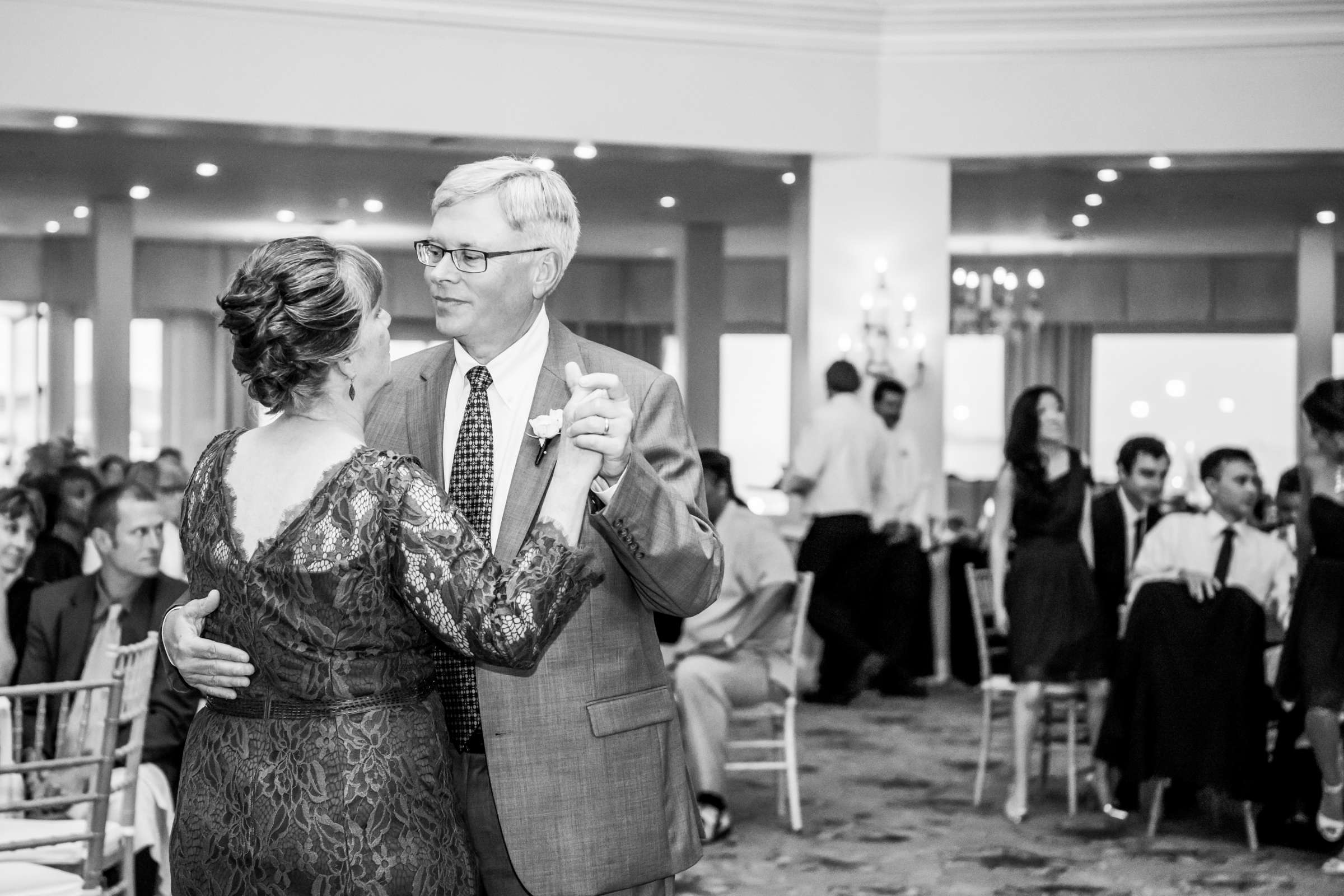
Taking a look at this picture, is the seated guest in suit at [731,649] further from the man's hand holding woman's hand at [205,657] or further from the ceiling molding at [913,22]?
the man's hand holding woman's hand at [205,657]

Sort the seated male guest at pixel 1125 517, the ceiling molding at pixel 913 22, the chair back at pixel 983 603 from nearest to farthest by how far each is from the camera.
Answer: the chair back at pixel 983 603, the seated male guest at pixel 1125 517, the ceiling molding at pixel 913 22

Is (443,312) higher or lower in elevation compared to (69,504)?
higher

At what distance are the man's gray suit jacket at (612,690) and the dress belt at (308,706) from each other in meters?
0.19

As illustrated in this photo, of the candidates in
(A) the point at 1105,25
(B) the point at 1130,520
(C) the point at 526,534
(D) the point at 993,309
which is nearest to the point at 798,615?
(B) the point at 1130,520

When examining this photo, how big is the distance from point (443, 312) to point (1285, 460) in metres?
17.0

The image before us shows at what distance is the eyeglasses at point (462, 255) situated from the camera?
216cm

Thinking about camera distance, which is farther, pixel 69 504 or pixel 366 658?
pixel 69 504

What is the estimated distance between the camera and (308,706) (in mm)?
1860

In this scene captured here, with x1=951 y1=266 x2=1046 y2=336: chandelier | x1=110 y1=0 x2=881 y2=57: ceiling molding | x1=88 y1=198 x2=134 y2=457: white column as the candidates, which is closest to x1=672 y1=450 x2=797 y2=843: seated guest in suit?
x1=110 y1=0 x2=881 y2=57: ceiling molding

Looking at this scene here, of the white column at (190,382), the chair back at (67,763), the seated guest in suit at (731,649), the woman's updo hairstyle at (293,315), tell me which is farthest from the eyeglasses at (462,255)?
the white column at (190,382)

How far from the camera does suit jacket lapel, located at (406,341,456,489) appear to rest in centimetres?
221

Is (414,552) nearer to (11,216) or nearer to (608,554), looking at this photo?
(608,554)

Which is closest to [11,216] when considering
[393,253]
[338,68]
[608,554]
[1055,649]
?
[393,253]

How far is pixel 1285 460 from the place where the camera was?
58.1ft
